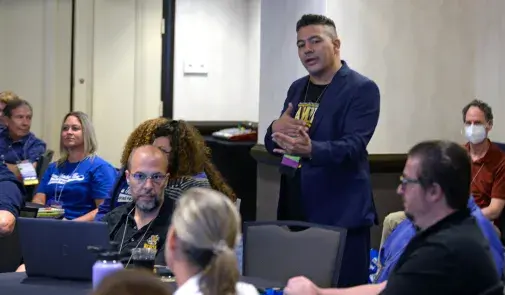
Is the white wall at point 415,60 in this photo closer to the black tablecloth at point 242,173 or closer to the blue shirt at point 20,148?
the black tablecloth at point 242,173

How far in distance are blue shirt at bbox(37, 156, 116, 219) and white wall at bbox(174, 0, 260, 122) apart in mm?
3342

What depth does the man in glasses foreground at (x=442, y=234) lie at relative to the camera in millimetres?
2309

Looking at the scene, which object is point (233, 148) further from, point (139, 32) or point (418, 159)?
point (418, 159)

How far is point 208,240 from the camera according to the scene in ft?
6.48

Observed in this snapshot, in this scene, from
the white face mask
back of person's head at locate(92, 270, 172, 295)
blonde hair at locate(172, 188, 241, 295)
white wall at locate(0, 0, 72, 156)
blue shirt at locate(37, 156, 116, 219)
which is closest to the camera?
back of person's head at locate(92, 270, 172, 295)

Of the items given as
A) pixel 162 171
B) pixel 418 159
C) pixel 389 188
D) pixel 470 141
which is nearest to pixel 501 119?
pixel 470 141

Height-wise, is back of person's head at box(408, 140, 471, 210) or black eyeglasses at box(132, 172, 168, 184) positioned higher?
back of person's head at box(408, 140, 471, 210)

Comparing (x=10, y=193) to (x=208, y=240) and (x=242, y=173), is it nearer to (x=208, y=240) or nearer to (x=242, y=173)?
(x=208, y=240)

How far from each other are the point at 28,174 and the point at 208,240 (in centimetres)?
404

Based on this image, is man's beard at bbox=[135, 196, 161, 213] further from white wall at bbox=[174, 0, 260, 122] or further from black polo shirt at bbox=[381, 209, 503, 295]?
white wall at bbox=[174, 0, 260, 122]

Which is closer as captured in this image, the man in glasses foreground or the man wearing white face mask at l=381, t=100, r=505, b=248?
the man in glasses foreground

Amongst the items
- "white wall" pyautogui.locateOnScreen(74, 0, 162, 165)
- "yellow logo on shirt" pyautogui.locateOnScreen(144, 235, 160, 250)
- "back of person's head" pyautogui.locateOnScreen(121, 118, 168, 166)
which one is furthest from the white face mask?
"white wall" pyautogui.locateOnScreen(74, 0, 162, 165)

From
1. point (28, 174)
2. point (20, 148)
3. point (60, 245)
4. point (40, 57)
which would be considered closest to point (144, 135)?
point (60, 245)

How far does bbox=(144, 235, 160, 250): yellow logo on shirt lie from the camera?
11.4 feet
